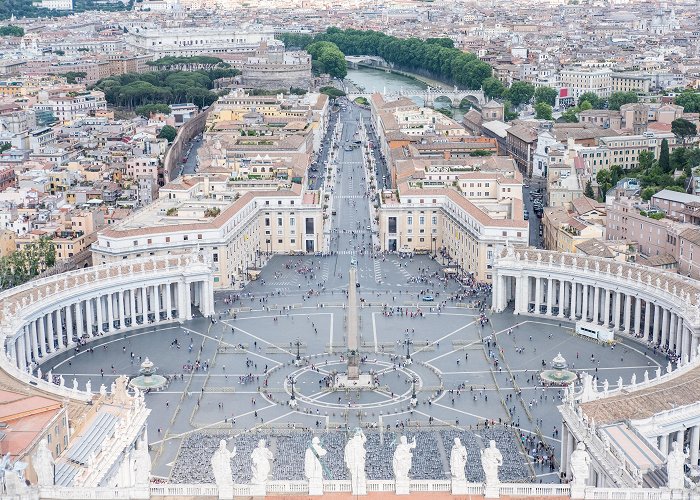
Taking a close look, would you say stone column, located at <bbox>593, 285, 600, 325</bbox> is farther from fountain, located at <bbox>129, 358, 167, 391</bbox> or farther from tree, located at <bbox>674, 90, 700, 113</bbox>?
tree, located at <bbox>674, 90, 700, 113</bbox>

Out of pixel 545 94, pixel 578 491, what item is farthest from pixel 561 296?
pixel 545 94

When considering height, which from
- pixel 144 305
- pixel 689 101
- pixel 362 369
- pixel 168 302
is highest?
pixel 689 101

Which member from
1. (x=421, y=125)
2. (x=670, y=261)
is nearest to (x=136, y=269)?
(x=670, y=261)

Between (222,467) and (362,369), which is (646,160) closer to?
(362,369)

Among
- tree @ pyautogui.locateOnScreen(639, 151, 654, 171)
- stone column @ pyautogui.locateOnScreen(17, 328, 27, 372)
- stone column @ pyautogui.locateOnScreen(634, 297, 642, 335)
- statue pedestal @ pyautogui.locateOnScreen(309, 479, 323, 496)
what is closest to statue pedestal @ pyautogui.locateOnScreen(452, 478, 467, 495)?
statue pedestal @ pyautogui.locateOnScreen(309, 479, 323, 496)

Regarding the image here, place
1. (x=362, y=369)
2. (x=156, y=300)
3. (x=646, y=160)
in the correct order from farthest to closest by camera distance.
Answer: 1. (x=646, y=160)
2. (x=156, y=300)
3. (x=362, y=369)

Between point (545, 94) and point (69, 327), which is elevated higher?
point (545, 94)
